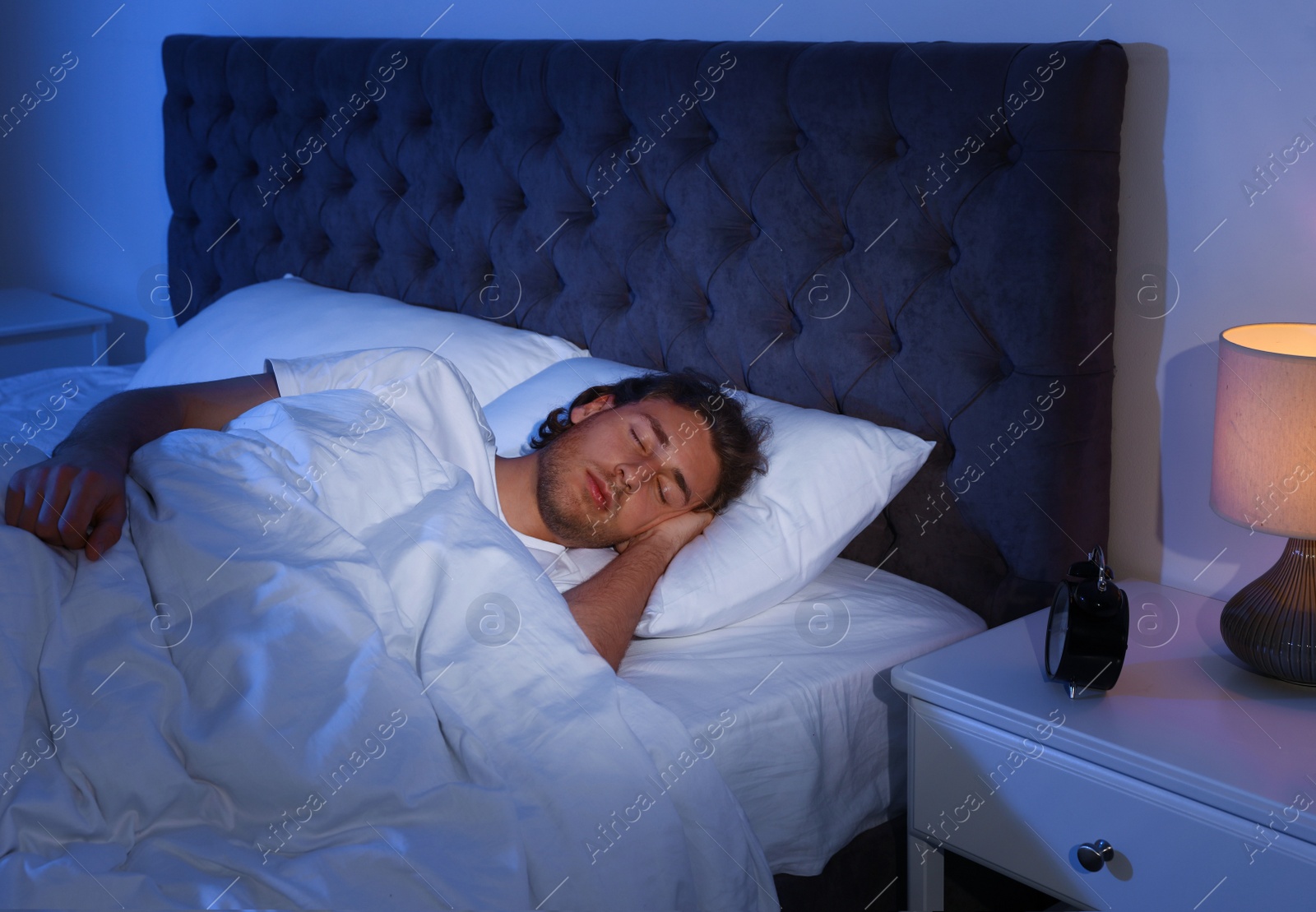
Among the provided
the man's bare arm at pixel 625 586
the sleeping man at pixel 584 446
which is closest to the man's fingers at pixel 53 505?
the sleeping man at pixel 584 446

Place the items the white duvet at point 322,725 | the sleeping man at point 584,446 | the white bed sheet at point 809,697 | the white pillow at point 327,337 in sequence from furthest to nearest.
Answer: the white pillow at point 327,337, the sleeping man at point 584,446, the white bed sheet at point 809,697, the white duvet at point 322,725

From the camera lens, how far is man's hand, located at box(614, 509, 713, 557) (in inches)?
60.2

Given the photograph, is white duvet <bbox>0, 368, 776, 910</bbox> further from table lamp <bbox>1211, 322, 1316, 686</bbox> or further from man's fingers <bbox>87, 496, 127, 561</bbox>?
table lamp <bbox>1211, 322, 1316, 686</bbox>

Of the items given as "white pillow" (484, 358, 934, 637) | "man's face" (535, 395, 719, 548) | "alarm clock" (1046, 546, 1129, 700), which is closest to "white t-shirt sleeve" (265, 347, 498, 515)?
"man's face" (535, 395, 719, 548)

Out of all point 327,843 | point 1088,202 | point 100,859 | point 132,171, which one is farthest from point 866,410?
point 132,171

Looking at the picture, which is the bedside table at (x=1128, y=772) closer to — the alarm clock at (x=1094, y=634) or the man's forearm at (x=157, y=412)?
the alarm clock at (x=1094, y=634)

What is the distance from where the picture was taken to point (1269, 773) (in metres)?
1.02

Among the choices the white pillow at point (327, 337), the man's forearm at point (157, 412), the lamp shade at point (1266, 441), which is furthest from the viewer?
the white pillow at point (327, 337)

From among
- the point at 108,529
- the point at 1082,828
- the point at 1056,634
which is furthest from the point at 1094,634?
the point at 108,529

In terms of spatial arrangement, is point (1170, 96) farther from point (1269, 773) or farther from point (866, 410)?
point (1269, 773)

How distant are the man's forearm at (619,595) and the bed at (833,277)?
54 millimetres

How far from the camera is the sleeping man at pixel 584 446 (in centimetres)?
151

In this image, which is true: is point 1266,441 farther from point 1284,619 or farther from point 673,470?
point 673,470

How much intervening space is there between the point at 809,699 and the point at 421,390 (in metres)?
0.71
